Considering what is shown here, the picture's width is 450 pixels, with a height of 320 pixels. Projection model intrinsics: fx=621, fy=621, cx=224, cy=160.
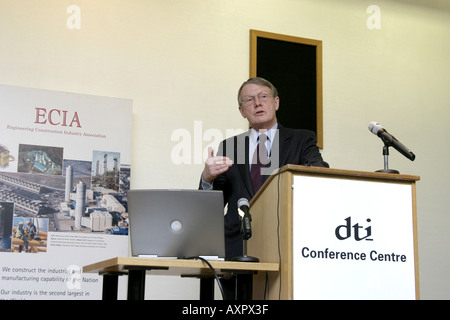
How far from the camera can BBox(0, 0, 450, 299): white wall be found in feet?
15.6

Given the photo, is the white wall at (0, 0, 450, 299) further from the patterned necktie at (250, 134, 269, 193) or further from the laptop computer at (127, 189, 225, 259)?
the laptop computer at (127, 189, 225, 259)

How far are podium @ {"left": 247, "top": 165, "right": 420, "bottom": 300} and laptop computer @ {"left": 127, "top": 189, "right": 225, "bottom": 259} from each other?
0.86 feet

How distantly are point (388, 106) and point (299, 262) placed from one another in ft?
12.1

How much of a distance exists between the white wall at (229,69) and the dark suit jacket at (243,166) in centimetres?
138

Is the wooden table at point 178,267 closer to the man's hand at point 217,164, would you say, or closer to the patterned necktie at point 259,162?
the man's hand at point 217,164

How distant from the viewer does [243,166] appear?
11.5 feet

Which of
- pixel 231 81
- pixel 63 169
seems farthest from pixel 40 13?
pixel 231 81

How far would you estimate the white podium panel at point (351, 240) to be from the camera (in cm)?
235

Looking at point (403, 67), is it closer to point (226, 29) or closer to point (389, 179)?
point (226, 29)

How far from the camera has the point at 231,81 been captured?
5.21 metres

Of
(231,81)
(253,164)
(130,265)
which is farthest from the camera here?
(231,81)

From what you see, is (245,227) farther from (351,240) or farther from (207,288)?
(207,288)

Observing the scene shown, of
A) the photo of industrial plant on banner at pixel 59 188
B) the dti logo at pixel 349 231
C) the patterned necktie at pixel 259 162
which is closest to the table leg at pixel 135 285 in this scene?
the dti logo at pixel 349 231

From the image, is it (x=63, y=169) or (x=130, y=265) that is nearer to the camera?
(x=130, y=265)
